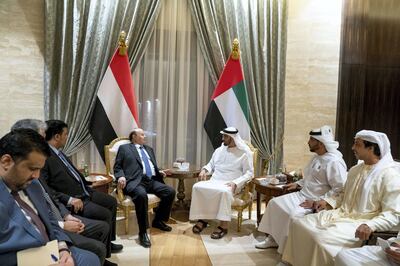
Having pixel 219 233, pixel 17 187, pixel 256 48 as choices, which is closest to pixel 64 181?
pixel 17 187

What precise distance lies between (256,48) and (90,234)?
3.30m

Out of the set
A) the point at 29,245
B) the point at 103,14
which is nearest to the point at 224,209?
the point at 29,245

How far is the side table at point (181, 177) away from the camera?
4.29 meters

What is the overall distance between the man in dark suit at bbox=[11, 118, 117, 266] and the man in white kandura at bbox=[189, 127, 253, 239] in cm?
123

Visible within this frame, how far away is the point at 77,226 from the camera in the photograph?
2445 mm

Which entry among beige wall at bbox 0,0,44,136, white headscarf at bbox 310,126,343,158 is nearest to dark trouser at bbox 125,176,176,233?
white headscarf at bbox 310,126,343,158

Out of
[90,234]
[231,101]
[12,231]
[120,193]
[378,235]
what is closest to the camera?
[12,231]

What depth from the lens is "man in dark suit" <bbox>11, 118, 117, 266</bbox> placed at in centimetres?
237

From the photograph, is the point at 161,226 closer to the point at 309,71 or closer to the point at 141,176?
the point at 141,176

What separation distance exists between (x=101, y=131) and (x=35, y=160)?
115 inches

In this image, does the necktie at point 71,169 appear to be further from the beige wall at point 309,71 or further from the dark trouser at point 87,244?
the beige wall at point 309,71

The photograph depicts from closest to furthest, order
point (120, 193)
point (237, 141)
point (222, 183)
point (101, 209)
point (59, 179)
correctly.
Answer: point (59, 179) → point (101, 209) → point (120, 193) → point (222, 183) → point (237, 141)

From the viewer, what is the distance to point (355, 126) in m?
5.15

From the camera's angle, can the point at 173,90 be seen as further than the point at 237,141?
Yes
